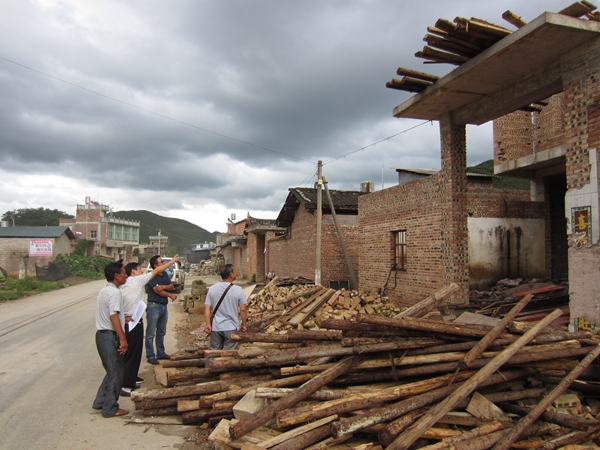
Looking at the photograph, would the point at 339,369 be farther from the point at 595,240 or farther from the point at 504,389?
the point at 595,240

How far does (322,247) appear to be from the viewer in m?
17.4

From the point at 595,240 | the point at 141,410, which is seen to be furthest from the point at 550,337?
the point at 141,410

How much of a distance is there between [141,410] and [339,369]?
267 cm

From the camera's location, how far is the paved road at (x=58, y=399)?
436cm

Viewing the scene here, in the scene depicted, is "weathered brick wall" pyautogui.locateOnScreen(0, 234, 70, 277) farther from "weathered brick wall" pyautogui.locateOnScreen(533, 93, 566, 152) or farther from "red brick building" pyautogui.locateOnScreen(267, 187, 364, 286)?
"weathered brick wall" pyautogui.locateOnScreen(533, 93, 566, 152)

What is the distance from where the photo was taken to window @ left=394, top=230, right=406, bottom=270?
11492 mm

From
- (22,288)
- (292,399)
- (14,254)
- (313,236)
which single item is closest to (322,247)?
(313,236)

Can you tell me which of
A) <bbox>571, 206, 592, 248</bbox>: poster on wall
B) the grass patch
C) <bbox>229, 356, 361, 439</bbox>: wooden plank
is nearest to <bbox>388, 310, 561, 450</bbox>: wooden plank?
<bbox>229, 356, 361, 439</bbox>: wooden plank

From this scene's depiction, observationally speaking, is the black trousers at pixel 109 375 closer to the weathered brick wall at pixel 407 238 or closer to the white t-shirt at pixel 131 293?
the white t-shirt at pixel 131 293

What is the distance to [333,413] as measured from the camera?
3986 mm

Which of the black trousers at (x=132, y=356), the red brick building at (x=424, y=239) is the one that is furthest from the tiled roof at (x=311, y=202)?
the black trousers at (x=132, y=356)

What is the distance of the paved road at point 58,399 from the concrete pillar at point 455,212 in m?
6.59

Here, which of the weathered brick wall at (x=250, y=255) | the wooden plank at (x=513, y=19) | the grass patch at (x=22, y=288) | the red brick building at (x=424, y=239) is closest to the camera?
the wooden plank at (x=513, y=19)

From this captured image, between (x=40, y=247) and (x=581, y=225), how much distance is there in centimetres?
4362
